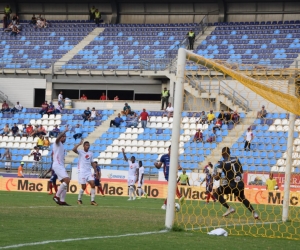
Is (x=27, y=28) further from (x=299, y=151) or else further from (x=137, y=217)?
(x=137, y=217)

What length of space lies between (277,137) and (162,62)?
1588 centimetres

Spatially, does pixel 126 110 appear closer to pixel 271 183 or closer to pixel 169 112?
pixel 169 112

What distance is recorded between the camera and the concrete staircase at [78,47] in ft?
147

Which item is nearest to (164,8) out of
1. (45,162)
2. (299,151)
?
(45,162)

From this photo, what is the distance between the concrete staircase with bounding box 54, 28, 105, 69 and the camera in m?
44.9

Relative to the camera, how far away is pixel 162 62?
4178 cm

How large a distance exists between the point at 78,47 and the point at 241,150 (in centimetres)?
2089

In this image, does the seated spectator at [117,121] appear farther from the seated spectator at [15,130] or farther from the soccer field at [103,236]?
the soccer field at [103,236]

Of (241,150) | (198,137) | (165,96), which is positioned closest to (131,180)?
(198,137)

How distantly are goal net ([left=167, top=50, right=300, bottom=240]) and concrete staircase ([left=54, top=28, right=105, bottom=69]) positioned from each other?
1487 cm

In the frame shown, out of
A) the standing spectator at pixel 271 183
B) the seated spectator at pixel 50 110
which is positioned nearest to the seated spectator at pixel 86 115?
the seated spectator at pixel 50 110

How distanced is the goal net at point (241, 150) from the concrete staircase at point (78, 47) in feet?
48.8

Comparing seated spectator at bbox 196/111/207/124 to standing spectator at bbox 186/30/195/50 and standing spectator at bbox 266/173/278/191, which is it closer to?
standing spectator at bbox 266/173/278/191

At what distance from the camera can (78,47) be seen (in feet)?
152
